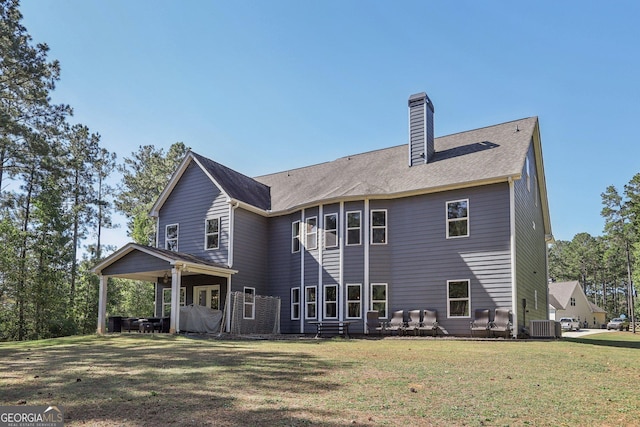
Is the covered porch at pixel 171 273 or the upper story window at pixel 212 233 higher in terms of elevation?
the upper story window at pixel 212 233

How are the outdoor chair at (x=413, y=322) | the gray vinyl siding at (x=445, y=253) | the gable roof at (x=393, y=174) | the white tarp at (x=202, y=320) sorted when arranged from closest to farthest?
the gray vinyl siding at (x=445, y=253), the outdoor chair at (x=413, y=322), the gable roof at (x=393, y=174), the white tarp at (x=202, y=320)

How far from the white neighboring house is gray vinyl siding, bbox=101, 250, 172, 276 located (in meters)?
44.9

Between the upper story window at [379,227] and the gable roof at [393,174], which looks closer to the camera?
the gable roof at [393,174]

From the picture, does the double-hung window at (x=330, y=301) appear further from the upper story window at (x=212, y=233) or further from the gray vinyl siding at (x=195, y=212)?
the upper story window at (x=212, y=233)

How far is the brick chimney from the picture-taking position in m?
20.8

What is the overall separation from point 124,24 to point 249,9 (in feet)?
14.4

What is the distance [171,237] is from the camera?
2289 cm

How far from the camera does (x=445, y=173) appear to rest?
1903 centimetres

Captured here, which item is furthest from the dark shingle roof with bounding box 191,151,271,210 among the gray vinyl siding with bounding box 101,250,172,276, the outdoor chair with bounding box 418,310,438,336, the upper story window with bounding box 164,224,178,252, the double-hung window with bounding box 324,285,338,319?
the outdoor chair with bounding box 418,310,438,336

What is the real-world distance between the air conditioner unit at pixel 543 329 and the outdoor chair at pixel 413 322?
3893 mm

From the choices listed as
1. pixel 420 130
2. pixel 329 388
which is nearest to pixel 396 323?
pixel 420 130

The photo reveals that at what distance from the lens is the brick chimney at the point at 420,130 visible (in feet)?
68.2

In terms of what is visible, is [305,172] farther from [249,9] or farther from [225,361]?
[225,361]

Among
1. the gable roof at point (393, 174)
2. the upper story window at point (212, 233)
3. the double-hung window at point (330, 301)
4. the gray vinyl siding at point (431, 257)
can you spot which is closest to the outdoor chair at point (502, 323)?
the gray vinyl siding at point (431, 257)
